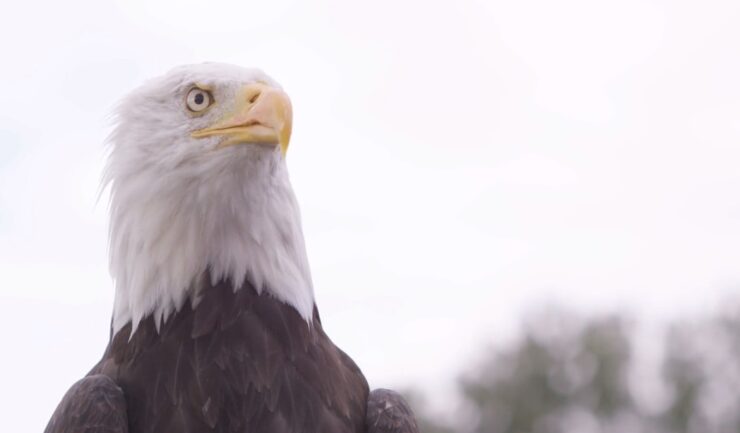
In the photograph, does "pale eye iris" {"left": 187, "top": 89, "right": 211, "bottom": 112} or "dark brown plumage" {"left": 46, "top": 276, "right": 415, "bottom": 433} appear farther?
"pale eye iris" {"left": 187, "top": 89, "right": 211, "bottom": 112}

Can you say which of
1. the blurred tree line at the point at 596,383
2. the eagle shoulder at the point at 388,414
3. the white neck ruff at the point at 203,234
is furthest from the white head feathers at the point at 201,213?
the blurred tree line at the point at 596,383

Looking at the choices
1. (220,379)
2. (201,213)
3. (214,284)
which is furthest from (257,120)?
(220,379)

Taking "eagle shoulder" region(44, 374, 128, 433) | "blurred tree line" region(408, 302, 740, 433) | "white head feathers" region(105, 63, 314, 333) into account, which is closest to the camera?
"eagle shoulder" region(44, 374, 128, 433)

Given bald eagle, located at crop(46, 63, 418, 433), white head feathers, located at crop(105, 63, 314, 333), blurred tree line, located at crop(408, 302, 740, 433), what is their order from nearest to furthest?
bald eagle, located at crop(46, 63, 418, 433)
white head feathers, located at crop(105, 63, 314, 333)
blurred tree line, located at crop(408, 302, 740, 433)

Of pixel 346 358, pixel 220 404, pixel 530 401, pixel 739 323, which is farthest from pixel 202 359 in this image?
pixel 739 323

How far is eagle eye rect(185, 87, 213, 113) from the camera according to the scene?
6293mm

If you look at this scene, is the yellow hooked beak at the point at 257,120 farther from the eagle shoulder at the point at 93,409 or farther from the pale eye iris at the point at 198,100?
the eagle shoulder at the point at 93,409

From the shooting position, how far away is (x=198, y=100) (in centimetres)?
632

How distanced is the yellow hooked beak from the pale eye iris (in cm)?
13

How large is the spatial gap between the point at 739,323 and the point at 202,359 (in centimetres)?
4124

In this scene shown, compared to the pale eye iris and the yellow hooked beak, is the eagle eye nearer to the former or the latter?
the pale eye iris

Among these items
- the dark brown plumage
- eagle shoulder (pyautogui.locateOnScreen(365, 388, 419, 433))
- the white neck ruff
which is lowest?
eagle shoulder (pyautogui.locateOnScreen(365, 388, 419, 433))

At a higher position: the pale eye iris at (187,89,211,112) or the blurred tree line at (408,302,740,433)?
the pale eye iris at (187,89,211,112)

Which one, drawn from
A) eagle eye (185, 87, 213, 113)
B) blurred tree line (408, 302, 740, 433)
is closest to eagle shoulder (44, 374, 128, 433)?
eagle eye (185, 87, 213, 113)
